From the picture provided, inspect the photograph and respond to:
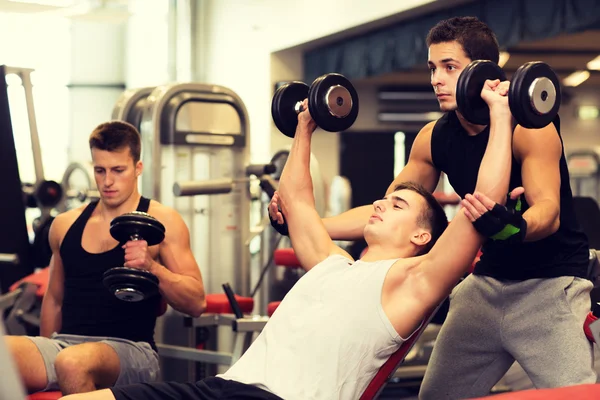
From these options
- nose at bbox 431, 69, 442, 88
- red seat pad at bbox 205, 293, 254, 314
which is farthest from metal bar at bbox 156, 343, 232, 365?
nose at bbox 431, 69, 442, 88

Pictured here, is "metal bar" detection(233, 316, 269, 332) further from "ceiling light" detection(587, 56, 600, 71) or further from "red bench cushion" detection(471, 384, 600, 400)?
"ceiling light" detection(587, 56, 600, 71)

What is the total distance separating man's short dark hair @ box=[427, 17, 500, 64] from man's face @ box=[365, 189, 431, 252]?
1.23 feet

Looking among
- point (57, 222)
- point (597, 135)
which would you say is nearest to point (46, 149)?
point (597, 135)

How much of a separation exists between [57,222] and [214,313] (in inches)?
35.9

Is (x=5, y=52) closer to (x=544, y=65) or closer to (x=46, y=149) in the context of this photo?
(x=46, y=149)

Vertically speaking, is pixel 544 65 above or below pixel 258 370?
above

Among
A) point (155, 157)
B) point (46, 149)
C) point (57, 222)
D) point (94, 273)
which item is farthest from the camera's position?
point (46, 149)

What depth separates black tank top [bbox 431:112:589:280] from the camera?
1979 millimetres

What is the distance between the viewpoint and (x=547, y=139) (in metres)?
1.91

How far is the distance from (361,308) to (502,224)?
392mm

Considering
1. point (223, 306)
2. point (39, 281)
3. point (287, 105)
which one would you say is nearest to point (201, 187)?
point (223, 306)

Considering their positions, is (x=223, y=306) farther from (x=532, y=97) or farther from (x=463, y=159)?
(x=532, y=97)

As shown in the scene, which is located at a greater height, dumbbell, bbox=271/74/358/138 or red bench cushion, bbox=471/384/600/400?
dumbbell, bbox=271/74/358/138

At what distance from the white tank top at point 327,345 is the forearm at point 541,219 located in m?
0.34
